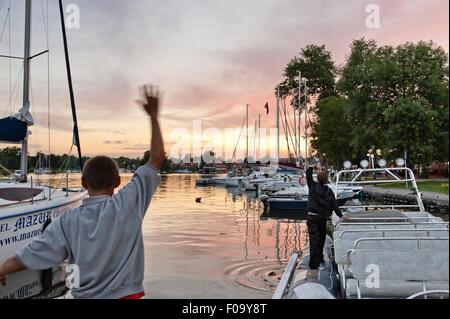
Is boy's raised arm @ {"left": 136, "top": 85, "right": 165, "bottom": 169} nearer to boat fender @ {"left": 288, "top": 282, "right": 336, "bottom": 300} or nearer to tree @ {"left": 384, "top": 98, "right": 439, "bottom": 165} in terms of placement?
boat fender @ {"left": 288, "top": 282, "right": 336, "bottom": 300}

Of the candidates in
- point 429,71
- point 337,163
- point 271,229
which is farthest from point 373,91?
point 271,229

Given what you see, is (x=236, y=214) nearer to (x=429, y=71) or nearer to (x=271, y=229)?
(x=271, y=229)

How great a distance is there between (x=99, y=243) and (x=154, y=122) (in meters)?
0.89

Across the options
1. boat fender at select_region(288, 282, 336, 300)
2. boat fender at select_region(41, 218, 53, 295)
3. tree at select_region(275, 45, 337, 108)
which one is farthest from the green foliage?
boat fender at select_region(288, 282, 336, 300)

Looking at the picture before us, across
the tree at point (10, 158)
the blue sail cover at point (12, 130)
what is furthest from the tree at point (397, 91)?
the blue sail cover at point (12, 130)

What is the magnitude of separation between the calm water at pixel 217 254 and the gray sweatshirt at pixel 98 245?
7.87 metres

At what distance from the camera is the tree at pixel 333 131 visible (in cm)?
6066

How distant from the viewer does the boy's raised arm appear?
316 centimetres

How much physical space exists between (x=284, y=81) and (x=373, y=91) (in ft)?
104

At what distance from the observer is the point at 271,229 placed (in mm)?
23469

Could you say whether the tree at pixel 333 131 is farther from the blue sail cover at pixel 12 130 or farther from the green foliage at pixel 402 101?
the blue sail cover at pixel 12 130

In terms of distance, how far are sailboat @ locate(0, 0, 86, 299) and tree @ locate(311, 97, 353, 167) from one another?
4900 centimetres

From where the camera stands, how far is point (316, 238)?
32.0 ft

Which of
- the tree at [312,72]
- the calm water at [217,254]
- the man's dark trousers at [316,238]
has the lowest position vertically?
the calm water at [217,254]
